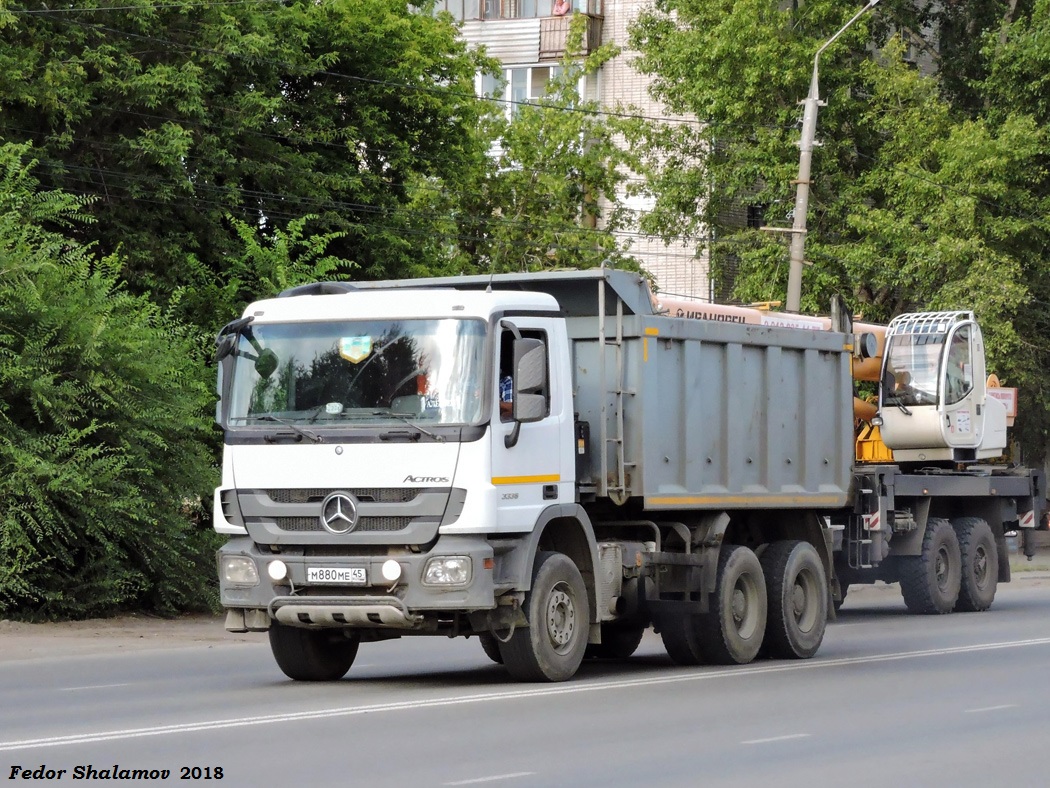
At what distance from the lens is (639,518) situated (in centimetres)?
1567

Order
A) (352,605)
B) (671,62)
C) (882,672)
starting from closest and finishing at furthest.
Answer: (352,605) < (882,672) < (671,62)

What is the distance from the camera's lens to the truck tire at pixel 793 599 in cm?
1669

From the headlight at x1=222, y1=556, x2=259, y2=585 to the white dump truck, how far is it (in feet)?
0.05

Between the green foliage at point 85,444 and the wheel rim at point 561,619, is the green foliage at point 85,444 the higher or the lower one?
the higher one

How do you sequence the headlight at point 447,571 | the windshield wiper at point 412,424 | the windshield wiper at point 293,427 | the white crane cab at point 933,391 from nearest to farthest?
1. the headlight at point 447,571
2. the windshield wiper at point 412,424
3. the windshield wiper at point 293,427
4. the white crane cab at point 933,391

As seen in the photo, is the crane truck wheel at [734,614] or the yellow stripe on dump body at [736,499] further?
the crane truck wheel at [734,614]

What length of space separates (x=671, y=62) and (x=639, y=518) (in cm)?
2590

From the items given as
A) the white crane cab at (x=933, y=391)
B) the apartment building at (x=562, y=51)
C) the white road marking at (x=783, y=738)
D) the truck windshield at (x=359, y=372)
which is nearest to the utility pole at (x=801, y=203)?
the white crane cab at (x=933, y=391)

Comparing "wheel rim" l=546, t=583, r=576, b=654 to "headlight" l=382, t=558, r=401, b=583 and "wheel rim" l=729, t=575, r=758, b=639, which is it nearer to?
"headlight" l=382, t=558, r=401, b=583

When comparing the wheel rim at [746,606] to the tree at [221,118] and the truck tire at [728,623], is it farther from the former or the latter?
the tree at [221,118]

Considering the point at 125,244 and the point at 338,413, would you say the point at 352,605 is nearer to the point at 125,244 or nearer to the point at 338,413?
the point at 338,413


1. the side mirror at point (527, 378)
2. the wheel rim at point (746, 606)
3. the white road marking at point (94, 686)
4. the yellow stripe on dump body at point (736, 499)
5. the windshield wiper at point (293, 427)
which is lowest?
the white road marking at point (94, 686)

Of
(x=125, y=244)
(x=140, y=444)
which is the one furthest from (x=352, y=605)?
(x=125, y=244)

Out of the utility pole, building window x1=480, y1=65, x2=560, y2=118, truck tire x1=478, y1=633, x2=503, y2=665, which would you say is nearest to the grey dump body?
truck tire x1=478, y1=633, x2=503, y2=665
